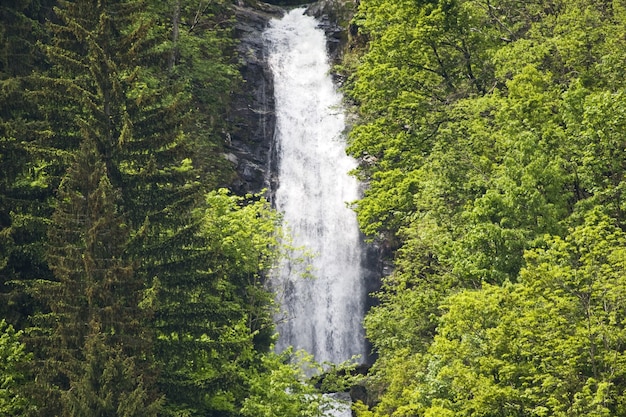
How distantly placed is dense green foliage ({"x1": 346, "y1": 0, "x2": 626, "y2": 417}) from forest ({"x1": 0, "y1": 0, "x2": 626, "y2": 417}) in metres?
0.08

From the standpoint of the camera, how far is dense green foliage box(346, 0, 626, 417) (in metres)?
14.7

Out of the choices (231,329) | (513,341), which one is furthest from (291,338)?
(513,341)

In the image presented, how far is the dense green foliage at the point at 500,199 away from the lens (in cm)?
1471

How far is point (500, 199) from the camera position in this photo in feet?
65.6

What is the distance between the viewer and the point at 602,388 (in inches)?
499

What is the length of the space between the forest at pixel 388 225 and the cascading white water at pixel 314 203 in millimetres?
8847

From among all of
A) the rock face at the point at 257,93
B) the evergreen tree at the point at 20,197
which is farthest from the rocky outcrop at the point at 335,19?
the evergreen tree at the point at 20,197

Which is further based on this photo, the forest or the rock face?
the rock face

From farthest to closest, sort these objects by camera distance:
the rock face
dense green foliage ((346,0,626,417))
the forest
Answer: the rock face, the forest, dense green foliage ((346,0,626,417))

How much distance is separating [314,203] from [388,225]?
17.0m

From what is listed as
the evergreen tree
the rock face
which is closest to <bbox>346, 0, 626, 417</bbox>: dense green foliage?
the evergreen tree

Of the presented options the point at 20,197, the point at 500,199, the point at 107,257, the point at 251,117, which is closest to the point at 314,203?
the point at 251,117

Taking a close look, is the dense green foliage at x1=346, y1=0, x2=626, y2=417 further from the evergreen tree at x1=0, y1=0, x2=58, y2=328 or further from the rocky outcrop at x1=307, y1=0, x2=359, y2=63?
the rocky outcrop at x1=307, y1=0, x2=359, y2=63

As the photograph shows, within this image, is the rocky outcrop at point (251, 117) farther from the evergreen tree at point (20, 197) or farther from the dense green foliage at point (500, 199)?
the evergreen tree at point (20, 197)
